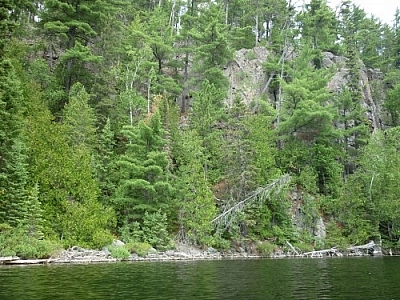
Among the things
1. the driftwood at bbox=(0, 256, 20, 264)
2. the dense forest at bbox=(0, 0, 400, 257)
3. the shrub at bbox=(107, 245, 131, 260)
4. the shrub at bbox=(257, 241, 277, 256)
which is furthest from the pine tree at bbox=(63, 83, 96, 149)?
the shrub at bbox=(257, 241, 277, 256)

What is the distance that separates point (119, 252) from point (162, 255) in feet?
11.9

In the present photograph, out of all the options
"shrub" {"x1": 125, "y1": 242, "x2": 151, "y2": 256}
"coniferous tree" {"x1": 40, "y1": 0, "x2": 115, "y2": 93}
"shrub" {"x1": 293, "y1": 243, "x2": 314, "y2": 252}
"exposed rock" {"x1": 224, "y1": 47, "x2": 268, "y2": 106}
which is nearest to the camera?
"shrub" {"x1": 125, "y1": 242, "x2": 151, "y2": 256}

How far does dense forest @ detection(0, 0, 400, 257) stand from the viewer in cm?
2809

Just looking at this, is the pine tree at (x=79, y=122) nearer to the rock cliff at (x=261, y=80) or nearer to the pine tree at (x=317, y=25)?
the rock cliff at (x=261, y=80)

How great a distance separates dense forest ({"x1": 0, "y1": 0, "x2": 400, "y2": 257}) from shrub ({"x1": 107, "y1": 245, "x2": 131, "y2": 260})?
124 centimetres

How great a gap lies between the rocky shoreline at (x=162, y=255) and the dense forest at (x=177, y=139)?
67 cm

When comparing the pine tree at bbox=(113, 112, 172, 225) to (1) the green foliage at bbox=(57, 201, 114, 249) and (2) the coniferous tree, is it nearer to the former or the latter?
(1) the green foliage at bbox=(57, 201, 114, 249)

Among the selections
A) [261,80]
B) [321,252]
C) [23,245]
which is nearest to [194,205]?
[321,252]

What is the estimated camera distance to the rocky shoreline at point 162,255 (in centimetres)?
2398

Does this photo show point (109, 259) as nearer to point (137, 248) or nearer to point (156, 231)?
point (137, 248)

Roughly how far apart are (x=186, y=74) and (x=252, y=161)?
1648cm

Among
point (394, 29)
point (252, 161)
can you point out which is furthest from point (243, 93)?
point (394, 29)

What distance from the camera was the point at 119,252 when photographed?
27562 millimetres

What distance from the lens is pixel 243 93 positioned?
49.8m
